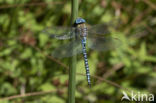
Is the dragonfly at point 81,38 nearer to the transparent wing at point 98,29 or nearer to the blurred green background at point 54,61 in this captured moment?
the transparent wing at point 98,29

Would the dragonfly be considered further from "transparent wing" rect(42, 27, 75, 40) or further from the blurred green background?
the blurred green background

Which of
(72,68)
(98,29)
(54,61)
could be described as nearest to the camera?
(72,68)

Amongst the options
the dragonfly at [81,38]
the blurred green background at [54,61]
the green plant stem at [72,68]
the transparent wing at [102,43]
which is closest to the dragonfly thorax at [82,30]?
the dragonfly at [81,38]

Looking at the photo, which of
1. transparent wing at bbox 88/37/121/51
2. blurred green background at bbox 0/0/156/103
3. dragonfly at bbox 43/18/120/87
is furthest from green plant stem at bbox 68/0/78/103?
blurred green background at bbox 0/0/156/103

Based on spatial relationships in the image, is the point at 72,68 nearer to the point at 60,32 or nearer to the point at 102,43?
the point at 60,32

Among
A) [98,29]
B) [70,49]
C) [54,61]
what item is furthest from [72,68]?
[54,61]
